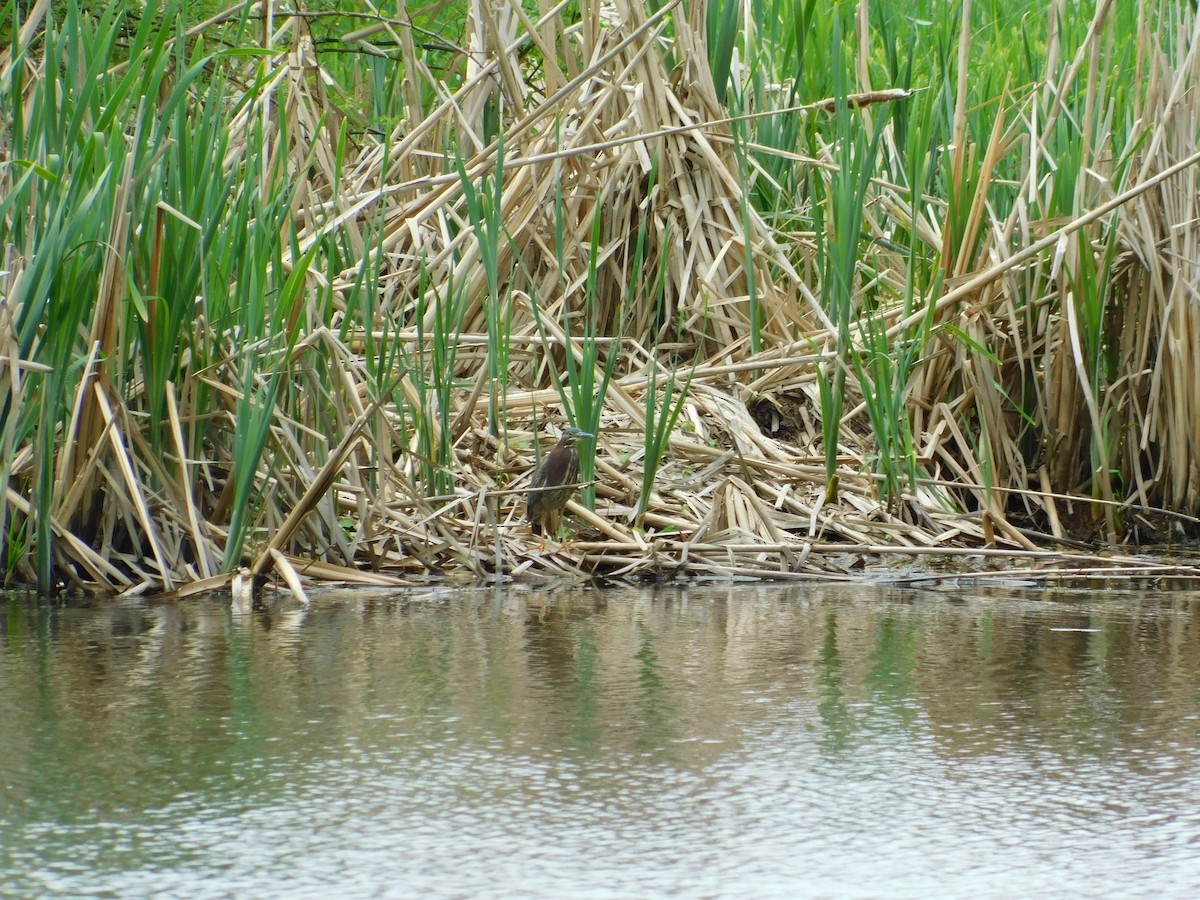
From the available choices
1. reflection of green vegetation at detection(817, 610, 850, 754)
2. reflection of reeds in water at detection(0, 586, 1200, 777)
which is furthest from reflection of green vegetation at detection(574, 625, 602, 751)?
reflection of green vegetation at detection(817, 610, 850, 754)

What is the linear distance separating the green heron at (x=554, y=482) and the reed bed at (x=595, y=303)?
3.2 inches

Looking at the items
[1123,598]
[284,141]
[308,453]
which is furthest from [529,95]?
[1123,598]

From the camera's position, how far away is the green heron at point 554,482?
3.83 m

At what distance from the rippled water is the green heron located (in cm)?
62

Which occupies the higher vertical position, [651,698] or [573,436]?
[573,436]

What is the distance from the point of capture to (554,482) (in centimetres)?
391

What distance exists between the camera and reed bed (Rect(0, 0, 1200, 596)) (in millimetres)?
3490

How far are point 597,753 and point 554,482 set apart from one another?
6.10 feet

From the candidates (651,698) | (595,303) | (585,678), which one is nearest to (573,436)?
(595,303)

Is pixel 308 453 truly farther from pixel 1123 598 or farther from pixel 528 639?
pixel 1123 598

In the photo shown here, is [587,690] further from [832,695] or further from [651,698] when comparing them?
[832,695]

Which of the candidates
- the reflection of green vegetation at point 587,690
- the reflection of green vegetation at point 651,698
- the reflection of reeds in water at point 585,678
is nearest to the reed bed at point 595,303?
the reflection of reeds in water at point 585,678

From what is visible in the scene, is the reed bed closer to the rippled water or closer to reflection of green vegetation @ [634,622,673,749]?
the rippled water

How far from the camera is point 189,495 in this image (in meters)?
3.56
